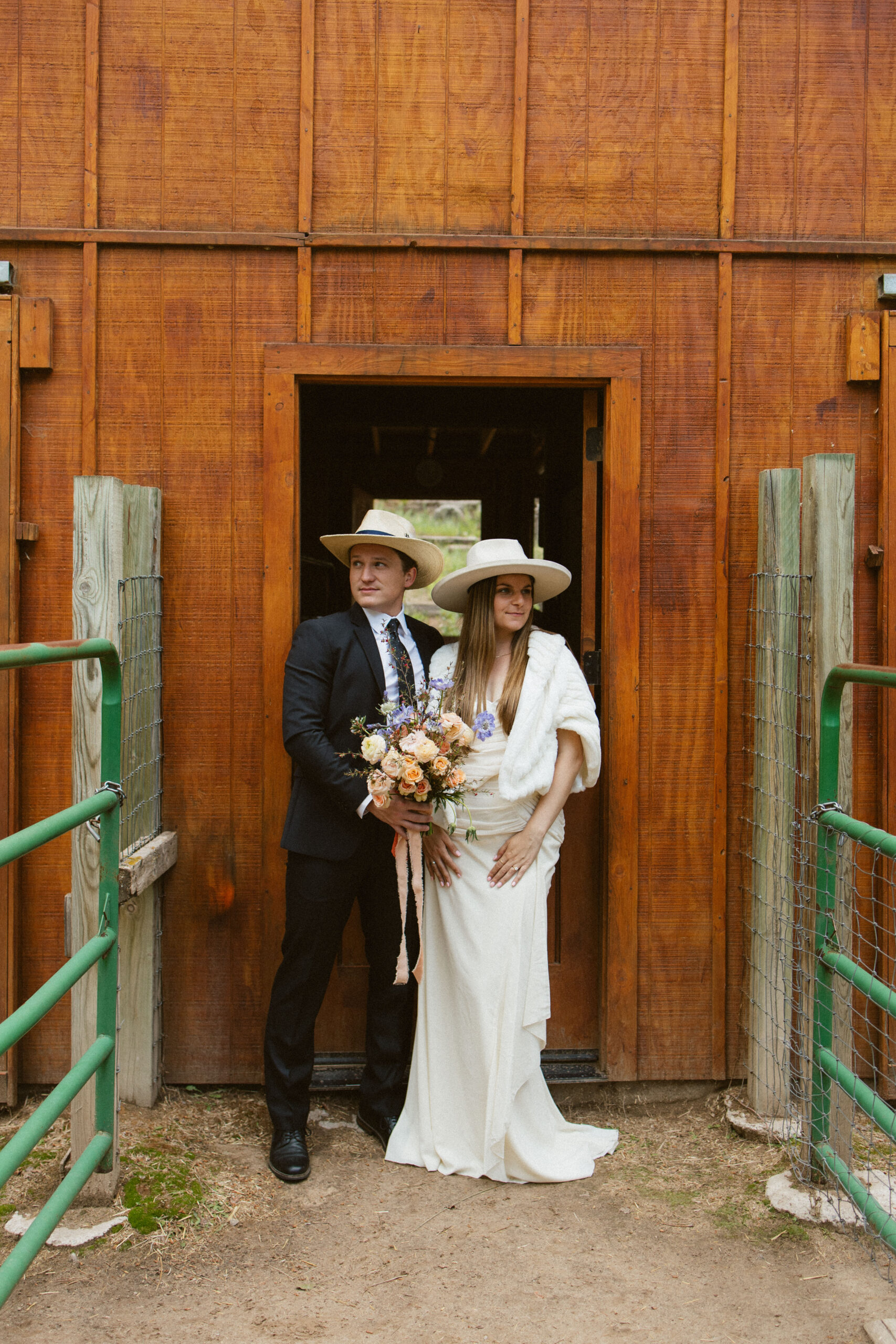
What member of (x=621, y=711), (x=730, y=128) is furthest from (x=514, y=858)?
(x=730, y=128)

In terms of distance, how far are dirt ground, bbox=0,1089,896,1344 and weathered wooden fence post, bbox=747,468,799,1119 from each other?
0.27 meters

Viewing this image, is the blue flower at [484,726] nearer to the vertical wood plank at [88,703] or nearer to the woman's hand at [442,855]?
the woman's hand at [442,855]

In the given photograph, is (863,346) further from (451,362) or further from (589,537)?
(451,362)

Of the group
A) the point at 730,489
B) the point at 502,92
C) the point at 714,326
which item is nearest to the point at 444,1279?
the point at 730,489

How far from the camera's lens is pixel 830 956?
270 cm

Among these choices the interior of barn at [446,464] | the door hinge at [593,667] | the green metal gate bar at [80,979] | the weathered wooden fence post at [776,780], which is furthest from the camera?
the interior of barn at [446,464]

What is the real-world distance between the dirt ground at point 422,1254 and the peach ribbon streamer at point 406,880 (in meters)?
0.60

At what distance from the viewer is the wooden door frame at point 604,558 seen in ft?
11.0

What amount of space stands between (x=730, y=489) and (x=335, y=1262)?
A: 2584 millimetres

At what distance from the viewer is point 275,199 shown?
132 inches

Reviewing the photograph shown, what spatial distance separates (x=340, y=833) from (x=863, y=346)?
233 cm

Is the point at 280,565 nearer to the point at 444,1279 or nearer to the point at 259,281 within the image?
the point at 259,281

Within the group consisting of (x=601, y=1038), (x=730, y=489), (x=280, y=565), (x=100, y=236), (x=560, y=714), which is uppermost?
(x=100, y=236)

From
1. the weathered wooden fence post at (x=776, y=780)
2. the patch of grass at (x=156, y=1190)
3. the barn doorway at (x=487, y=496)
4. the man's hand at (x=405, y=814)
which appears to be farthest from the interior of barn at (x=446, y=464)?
the patch of grass at (x=156, y=1190)
